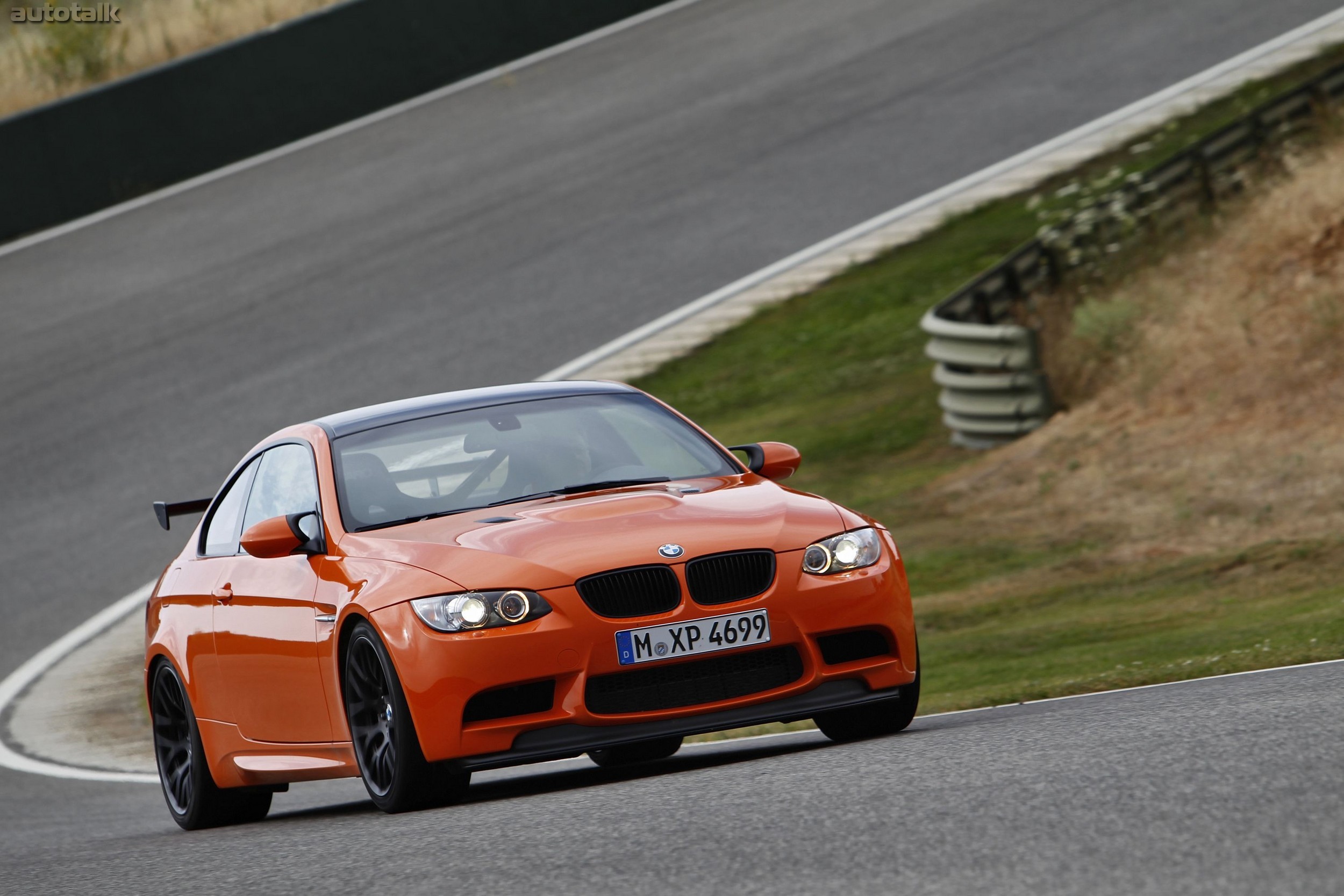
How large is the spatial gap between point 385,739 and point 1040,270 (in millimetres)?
13136

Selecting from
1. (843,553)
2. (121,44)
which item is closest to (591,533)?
(843,553)

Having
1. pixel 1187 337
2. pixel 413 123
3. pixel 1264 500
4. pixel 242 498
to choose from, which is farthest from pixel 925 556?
pixel 413 123

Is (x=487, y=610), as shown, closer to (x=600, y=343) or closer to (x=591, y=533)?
(x=591, y=533)

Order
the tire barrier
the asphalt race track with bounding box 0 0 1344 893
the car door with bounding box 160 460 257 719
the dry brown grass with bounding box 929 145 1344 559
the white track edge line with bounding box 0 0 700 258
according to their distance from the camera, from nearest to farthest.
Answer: the asphalt race track with bounding box 0 0 1344 893 → the car door with bounding box 160 460 257 719 → the dry brown grass with bounding box 929 145 1344 559 → the tire barrier → the white track edge line with bounding box 0 0 700 258

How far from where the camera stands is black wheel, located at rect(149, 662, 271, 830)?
9172mm

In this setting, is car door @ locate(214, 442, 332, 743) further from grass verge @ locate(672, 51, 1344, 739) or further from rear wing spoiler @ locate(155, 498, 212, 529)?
grass verge @ locate(672, 51, 1344, 739)

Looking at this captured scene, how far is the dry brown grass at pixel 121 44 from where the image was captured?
29859 millimetres

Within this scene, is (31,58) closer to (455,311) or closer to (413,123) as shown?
(413,123)

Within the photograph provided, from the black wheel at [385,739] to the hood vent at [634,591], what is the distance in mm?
764

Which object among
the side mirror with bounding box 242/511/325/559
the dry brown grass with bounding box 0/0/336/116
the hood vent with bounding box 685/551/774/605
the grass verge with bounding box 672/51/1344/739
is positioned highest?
the dry brown grass with bounding box 0/0/336/116

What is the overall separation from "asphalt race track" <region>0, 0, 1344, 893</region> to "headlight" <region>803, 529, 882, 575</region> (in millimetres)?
672

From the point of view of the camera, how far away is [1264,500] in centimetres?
1480

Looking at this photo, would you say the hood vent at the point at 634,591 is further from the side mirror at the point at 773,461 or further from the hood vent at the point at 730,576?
the side mirror at the point at 773,461

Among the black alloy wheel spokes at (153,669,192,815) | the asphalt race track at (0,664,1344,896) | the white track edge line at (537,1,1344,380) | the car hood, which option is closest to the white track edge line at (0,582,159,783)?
the black alloy wheel spokes at (153,669,192,815)
